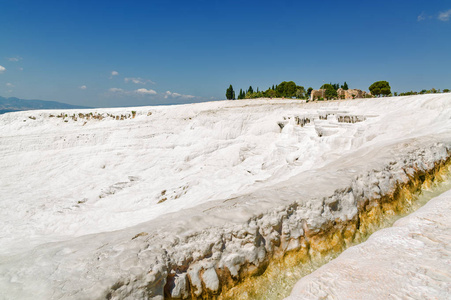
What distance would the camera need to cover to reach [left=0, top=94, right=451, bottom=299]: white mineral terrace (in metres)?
3.78

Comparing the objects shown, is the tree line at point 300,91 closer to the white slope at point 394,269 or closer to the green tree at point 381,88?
the green tree at point 381,88

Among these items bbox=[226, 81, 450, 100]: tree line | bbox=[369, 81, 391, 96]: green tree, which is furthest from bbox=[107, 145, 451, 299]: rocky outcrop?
bbox=[369, 81, 391, 96]: green tree

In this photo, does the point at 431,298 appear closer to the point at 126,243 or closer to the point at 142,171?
the point at 126,243

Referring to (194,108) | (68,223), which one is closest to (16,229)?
(68,223)

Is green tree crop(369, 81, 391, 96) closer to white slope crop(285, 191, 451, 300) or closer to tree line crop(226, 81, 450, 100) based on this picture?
tree line crop(226, 81, 450, 100)

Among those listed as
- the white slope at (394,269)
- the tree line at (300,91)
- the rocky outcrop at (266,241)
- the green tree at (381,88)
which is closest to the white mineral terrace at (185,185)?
the rocky outcrop at (266,241)

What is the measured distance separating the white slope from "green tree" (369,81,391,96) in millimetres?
51716

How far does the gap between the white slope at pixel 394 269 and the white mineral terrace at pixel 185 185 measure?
50cm

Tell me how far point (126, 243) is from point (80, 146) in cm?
2976

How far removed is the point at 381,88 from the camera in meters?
47.1

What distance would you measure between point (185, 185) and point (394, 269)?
14.1 m

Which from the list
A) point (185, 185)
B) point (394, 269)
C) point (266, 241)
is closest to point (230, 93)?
point (185, 185)

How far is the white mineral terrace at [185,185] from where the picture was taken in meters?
3.78

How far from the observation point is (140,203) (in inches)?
602
